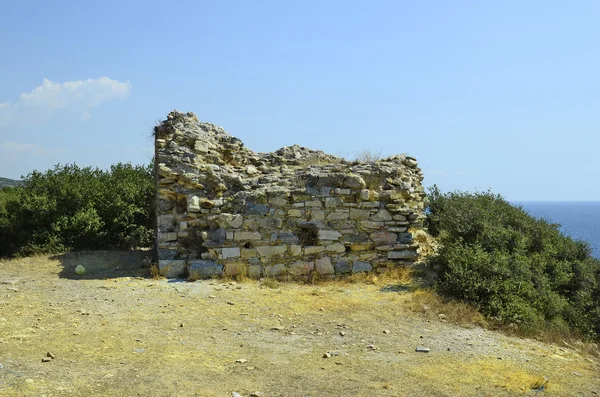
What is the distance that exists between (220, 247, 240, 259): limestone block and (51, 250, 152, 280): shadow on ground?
1639 millimetres

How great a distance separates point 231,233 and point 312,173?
212 cm

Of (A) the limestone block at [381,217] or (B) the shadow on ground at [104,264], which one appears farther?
(A) the limestone block at [381,217]

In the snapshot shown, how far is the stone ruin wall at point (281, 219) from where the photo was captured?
368 inches

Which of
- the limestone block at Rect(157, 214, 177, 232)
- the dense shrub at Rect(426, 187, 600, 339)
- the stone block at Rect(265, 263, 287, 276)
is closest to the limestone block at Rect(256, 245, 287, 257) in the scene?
the stone block at Rect(265, 263, 287, 276)

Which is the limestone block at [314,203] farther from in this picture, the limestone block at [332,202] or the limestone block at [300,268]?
the limestone block at [300,268]

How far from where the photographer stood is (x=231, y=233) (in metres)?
9.35

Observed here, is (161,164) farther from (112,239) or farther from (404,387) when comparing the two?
(404,387)

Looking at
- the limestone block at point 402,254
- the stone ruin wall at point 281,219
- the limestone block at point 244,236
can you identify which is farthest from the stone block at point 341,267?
the limestone block at point 244,236

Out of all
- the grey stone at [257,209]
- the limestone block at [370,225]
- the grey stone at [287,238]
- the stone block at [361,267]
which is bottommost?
the stone block at [361,267]

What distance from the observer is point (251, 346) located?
19.0 ft

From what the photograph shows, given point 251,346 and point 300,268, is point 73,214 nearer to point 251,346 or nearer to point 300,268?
point 300,268

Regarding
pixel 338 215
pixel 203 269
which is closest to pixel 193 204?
pixel 203 269

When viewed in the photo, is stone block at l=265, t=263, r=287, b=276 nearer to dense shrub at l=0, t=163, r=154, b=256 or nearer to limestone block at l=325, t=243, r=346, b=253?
limestone block at l=325, t=243, r=346, b=253

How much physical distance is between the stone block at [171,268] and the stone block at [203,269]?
21cm
